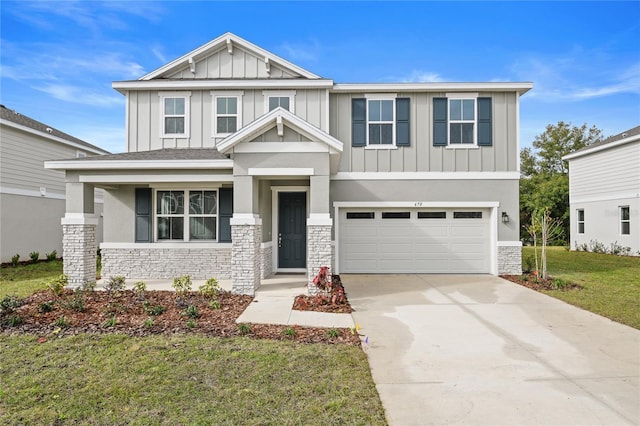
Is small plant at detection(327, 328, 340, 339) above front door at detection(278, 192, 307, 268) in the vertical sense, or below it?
below

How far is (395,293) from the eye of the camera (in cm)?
892

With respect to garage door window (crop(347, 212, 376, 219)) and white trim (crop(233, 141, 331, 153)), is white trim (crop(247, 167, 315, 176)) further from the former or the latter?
garage door window (crop(347, 212, 376, 219))

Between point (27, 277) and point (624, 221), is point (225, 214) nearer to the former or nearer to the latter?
point (27, 277)

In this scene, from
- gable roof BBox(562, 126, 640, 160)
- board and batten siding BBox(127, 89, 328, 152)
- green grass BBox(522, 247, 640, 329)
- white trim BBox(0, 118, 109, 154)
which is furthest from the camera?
gable roof BBox(562, 126, 640, 160)

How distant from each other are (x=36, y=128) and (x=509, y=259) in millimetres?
19217

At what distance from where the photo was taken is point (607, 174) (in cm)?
1888

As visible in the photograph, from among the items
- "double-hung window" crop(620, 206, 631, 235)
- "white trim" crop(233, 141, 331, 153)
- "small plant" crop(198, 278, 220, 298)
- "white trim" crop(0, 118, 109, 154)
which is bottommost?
"small plant" crop(198, 278, 220, 298)

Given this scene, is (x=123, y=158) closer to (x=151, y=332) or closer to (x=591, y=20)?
(x=151, y=332)

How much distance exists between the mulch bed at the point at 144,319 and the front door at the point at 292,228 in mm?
3496

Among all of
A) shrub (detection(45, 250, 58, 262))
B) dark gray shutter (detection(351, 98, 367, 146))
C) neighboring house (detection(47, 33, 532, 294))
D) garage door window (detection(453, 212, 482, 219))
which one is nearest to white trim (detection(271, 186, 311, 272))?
neighboring house (detection(47, 33, 532, 294))

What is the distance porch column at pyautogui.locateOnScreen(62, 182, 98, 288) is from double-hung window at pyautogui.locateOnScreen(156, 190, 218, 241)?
1.87 metres

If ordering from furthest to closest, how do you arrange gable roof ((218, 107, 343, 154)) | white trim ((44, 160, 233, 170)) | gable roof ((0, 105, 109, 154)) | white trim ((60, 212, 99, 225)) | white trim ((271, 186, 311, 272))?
1. gable roof ((0, 105, 109, 154))
2. white trim ((271, 186, 311, 272))
3. white trim ((60, 212, 99, 225))
4. white trim ((44, 160, 233, 170))
5. gable roof ((218, 107, 343, 154))

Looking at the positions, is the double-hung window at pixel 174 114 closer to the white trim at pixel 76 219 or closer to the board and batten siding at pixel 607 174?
the white trim at pixel 76 219

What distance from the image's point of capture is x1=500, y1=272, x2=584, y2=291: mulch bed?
956 cm
